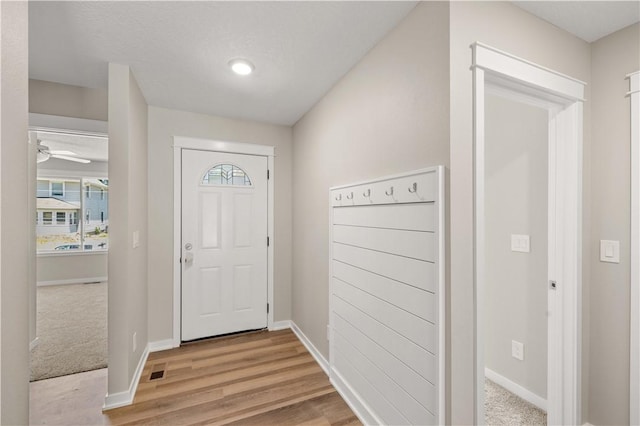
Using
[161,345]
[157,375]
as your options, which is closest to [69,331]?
[161,345]

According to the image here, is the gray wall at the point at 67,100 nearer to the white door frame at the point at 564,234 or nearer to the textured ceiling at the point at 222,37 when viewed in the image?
the textured ceiling at the point at 222,37

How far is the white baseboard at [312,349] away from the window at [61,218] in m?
5.51

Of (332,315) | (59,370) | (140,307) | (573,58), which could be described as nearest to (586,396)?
(332,315)

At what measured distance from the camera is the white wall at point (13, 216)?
83cm

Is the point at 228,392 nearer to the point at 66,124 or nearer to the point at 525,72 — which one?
the point at 66,124

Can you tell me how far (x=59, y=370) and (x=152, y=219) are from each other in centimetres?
149

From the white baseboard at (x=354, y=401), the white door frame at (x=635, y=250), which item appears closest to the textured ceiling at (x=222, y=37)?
the white door frame at (x=635, y=250)

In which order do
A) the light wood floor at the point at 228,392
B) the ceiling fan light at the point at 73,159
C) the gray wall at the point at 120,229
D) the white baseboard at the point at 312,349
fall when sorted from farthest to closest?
the ceiling fan light at the point at 73,159 → the white baseboard at the point at 312,349 → the gray wall at the point at 120,229 → the light wood floor at the point at 228,392

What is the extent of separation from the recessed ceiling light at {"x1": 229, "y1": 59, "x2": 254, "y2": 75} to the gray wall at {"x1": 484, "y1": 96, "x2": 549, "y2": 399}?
6.30ft

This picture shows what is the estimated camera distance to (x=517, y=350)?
213 cm

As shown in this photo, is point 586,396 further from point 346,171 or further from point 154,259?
point 154,259

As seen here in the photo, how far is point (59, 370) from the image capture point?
2.48 m

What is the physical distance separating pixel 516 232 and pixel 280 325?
2611 millimetres

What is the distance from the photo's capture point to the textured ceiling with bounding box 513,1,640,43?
57.1 inches
